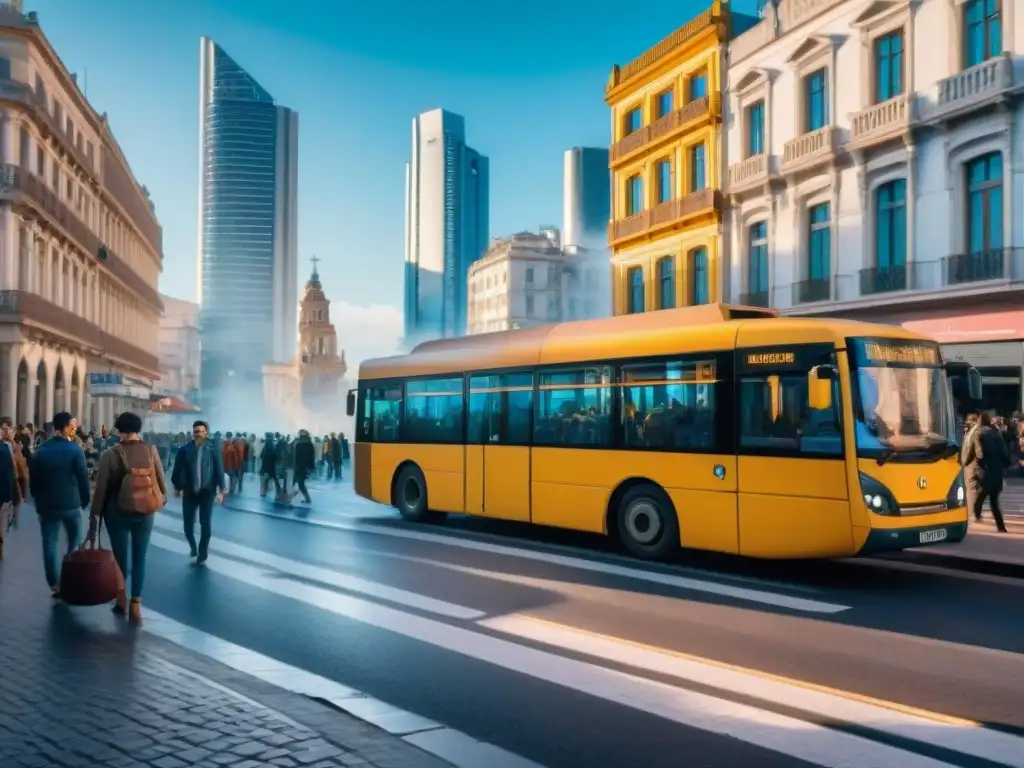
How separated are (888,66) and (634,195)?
1188 cm

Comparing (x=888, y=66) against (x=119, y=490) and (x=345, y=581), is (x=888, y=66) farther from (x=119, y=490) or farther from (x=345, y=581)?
(x=119, y=490)

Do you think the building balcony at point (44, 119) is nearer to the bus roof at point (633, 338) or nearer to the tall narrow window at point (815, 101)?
the bus roof at point (633, 338)

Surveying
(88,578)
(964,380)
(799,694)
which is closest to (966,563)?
(964,380)

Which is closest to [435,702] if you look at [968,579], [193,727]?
[193,727]

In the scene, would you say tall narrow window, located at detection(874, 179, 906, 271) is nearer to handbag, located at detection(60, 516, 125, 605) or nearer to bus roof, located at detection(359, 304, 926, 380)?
bus roof, located at detection(359, 304, 926, 380)

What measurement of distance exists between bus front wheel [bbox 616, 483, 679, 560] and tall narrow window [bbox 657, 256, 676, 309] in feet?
67.4

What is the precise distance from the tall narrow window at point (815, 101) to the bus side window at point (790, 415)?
57.6ft

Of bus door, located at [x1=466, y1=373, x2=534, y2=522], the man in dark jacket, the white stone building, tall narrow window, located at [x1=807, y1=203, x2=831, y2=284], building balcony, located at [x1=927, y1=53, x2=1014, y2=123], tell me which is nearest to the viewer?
the man in dark jacket

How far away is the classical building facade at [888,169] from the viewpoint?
20.5m

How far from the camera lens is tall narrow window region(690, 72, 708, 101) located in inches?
1194

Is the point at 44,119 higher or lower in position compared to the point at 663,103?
higher

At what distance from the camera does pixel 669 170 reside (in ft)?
105

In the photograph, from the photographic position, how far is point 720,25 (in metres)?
29.4

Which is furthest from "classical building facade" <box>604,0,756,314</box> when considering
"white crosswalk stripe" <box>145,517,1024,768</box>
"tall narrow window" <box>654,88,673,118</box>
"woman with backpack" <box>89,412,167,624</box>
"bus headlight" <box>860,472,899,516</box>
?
"woman with backpack" <box>89,412,167,624</box>
